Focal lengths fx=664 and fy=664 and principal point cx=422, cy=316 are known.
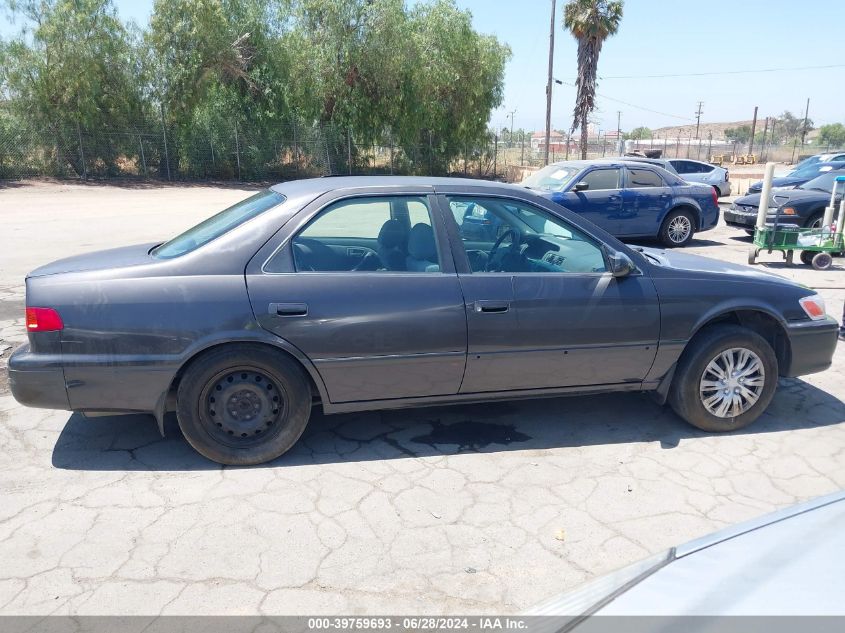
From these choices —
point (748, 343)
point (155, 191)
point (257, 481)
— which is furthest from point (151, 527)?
point (155, 191)

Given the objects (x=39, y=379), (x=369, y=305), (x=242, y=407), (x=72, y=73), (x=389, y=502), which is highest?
(x=72, y=73)

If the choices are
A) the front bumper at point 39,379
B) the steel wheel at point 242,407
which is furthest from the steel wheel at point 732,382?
the front bumper at point 39,379

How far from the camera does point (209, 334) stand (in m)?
3.64

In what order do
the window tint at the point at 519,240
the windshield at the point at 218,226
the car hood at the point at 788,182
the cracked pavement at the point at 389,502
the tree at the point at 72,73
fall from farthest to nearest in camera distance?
the tree at the point at 72,73
the car hood at the point at 788,182
the window tint at the point at 519,240
the windshield at the point at 218,226
the cracked pavement at the point at 389,502

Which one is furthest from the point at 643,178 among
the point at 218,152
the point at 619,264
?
the point at 218,152

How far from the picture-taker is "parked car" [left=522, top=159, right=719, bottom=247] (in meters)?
11.4

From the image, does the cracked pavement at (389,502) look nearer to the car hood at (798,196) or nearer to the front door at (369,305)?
the front door at (369,305)

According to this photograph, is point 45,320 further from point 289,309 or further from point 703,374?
point 703,374

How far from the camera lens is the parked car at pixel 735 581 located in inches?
61.1

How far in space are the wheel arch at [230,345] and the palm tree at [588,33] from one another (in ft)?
96.1

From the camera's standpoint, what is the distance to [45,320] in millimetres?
3580

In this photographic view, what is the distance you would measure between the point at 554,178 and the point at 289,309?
30.0 ft

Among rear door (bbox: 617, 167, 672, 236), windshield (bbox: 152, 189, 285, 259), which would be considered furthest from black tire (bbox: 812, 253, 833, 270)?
windshield (bbox: 152, 189, 285, 259)

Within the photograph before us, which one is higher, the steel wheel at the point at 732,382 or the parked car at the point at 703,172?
the parked car at the point at 703,172
